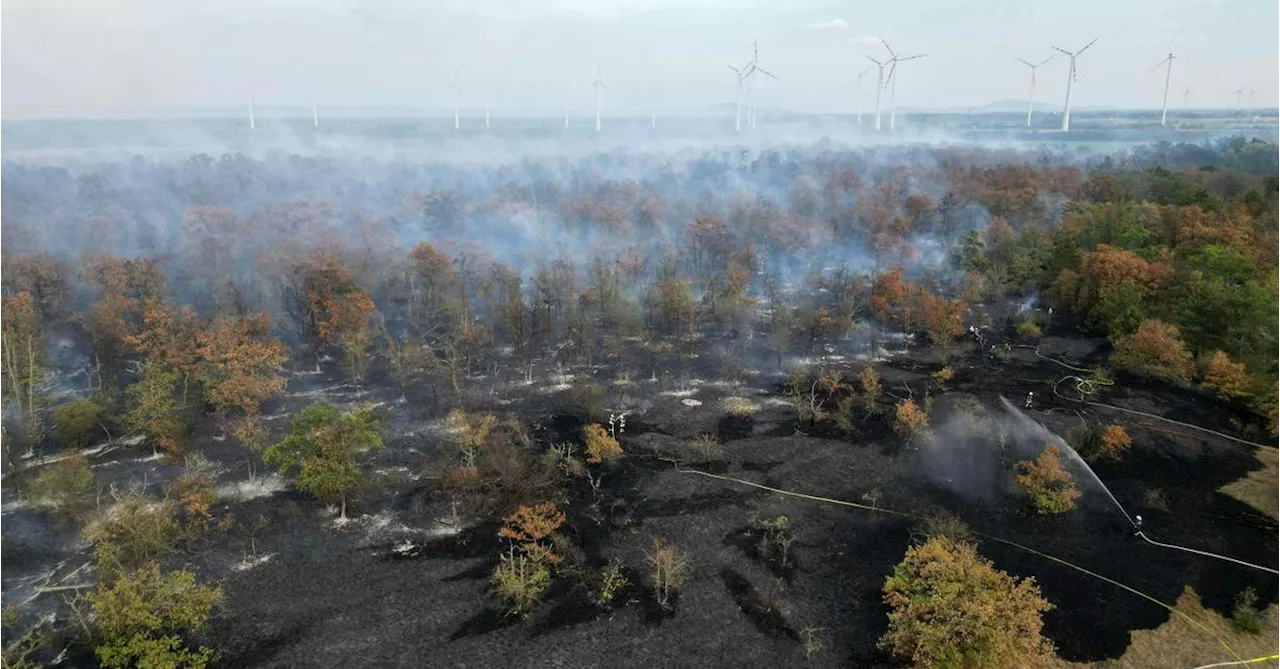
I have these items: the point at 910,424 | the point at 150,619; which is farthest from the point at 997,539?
the point at 150,619

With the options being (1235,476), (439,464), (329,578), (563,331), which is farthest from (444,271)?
(1235,476)

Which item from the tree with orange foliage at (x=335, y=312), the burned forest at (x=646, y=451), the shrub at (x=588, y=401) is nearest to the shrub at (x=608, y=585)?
the burned forest at (x=646, y=451)

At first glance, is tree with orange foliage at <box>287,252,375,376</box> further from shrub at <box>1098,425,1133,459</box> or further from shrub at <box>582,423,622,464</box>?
shrub at <box>1098,425,1133,459</box>

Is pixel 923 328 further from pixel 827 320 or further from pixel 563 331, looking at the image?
pixel 563 331

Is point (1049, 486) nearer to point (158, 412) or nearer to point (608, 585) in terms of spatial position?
point (608, 585)

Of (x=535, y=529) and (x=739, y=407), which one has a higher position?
(x=739, y=407)

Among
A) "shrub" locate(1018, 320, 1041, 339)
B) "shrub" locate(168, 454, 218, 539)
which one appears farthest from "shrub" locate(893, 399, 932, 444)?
"shrub" locate(168, 454, 218, 539)
